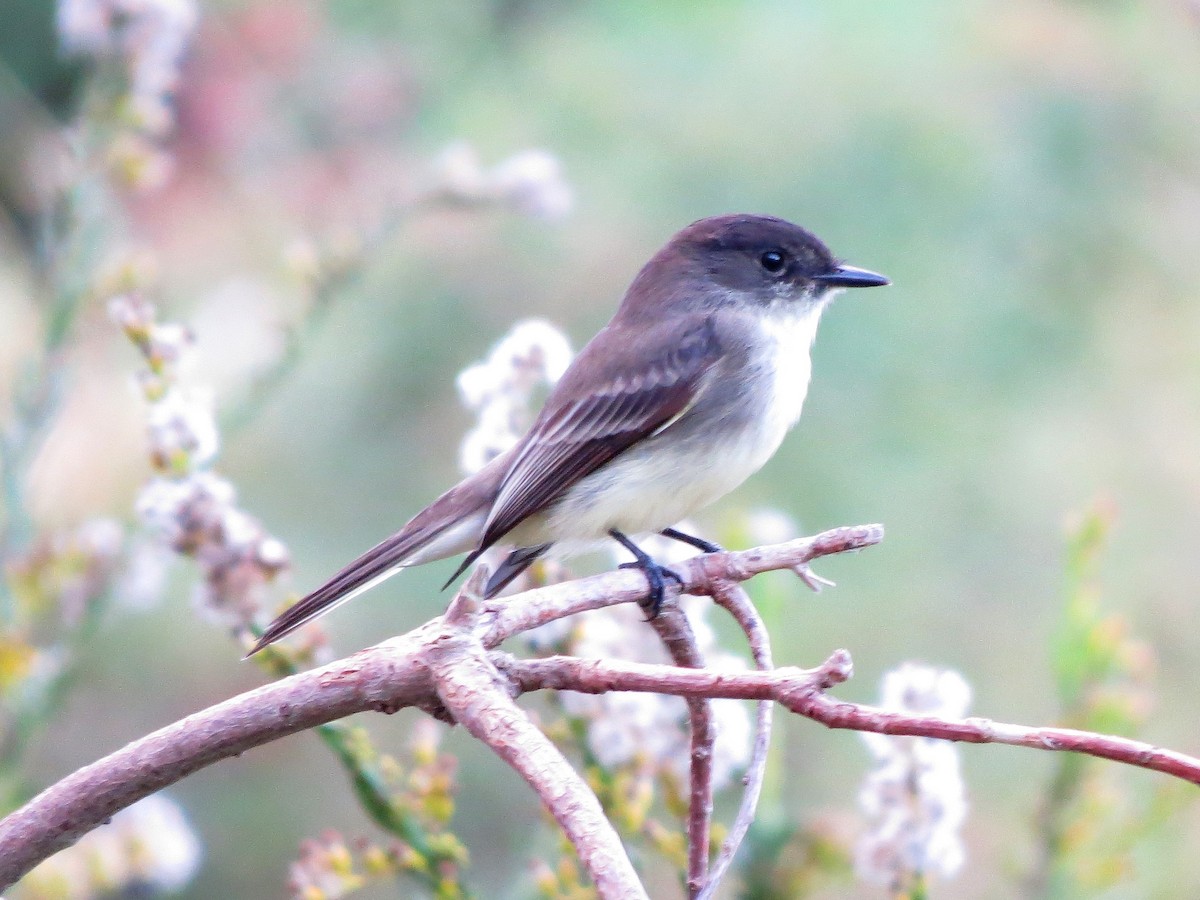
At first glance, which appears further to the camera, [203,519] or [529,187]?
[529,187]

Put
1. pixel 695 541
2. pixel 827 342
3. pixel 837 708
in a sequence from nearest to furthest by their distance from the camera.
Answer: pixel 837 708, pixel 695 541, pixel 827 342

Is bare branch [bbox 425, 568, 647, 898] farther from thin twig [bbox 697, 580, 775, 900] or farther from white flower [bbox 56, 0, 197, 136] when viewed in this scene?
white flower [bbox 56, 0, 197, 136]

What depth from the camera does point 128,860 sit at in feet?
6.43

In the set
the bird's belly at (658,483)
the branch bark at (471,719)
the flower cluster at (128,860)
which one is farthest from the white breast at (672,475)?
the branch bark at (471,719)

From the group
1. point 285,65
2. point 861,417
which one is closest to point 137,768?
point 861,417

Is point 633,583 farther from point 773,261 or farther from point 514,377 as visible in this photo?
point 773,261

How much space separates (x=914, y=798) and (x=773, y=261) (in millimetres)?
1306

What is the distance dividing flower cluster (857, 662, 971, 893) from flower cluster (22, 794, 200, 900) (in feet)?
3.10

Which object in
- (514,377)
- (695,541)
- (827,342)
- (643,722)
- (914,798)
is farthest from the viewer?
(827,342)

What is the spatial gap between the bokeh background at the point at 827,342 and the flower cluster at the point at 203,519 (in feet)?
4.70

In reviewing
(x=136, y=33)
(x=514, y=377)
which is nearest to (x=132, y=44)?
(x=136, y=33)

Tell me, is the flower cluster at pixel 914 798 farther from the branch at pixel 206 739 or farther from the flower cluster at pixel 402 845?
the branch at pixel 206 739

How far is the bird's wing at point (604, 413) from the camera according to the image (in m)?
2.23

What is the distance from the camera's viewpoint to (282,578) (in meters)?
1.57
